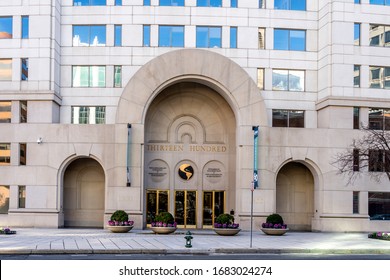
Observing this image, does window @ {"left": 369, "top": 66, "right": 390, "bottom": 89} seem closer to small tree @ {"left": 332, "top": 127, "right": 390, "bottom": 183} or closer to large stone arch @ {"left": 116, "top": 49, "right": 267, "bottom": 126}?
small tree @ {"left": 332, "top": 127, "right": 390, "bottom": 183}

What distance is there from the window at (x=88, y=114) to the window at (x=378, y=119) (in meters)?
20.7

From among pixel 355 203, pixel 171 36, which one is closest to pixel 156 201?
pixel 171 36

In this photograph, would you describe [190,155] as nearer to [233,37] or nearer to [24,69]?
[233,37]

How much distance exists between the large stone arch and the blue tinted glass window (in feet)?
15.0

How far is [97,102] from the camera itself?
39.8 metres

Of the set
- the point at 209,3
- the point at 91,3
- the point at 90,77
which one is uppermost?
the point at 209,3

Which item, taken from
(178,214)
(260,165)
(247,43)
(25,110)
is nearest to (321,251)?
(260,165)

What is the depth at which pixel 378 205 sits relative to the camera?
39.1 m

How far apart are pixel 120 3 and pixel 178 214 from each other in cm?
1717

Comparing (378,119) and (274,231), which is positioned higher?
(378,119)

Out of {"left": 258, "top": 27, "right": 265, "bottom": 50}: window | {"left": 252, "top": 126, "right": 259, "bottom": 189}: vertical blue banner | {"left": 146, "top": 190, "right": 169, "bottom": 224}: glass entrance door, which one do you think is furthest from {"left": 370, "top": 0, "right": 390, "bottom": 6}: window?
{"left": 146, "top": 190, "right": 169, "bottom": 224}: glass entrance door

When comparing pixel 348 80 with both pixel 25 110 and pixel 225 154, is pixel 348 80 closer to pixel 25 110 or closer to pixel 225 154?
pixel 225 154

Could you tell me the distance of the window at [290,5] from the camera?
1607 inches

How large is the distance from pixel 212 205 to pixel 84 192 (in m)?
10.1
